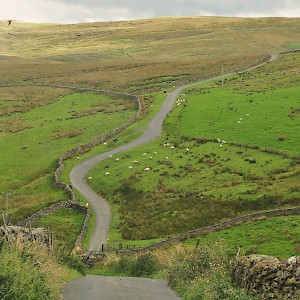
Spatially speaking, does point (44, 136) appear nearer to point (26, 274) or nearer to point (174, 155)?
point (174, 155)

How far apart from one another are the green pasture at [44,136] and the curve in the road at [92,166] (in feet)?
10.9

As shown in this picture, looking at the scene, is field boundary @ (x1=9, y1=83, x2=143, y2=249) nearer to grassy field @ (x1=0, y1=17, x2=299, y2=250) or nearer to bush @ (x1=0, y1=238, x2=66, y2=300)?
grassy field @ (x1=0, y1=17, x2=299, y2=250)

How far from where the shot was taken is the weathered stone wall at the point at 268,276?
22.0 meters

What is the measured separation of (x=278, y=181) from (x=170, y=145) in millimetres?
24909

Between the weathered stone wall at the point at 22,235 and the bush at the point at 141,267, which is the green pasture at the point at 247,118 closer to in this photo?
the weathered stone wall at the point at 22,235

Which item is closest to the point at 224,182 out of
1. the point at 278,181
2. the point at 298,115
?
the point at 278,181

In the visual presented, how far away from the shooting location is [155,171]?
71.3 meters

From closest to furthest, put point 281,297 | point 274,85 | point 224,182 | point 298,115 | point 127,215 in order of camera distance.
Result: point 281,297
point 127,215
point 224,182
point 298,115
point 274,85

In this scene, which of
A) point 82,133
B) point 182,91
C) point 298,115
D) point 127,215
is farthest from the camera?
point 182,91

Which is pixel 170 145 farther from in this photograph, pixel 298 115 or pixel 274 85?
pixel 274 85

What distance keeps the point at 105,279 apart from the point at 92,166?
49.5 meters

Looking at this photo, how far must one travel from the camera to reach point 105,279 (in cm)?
2945

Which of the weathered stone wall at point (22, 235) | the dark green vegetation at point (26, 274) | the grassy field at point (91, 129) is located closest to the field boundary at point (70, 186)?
the grassy field at point (91, 129)

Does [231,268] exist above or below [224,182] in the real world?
above
